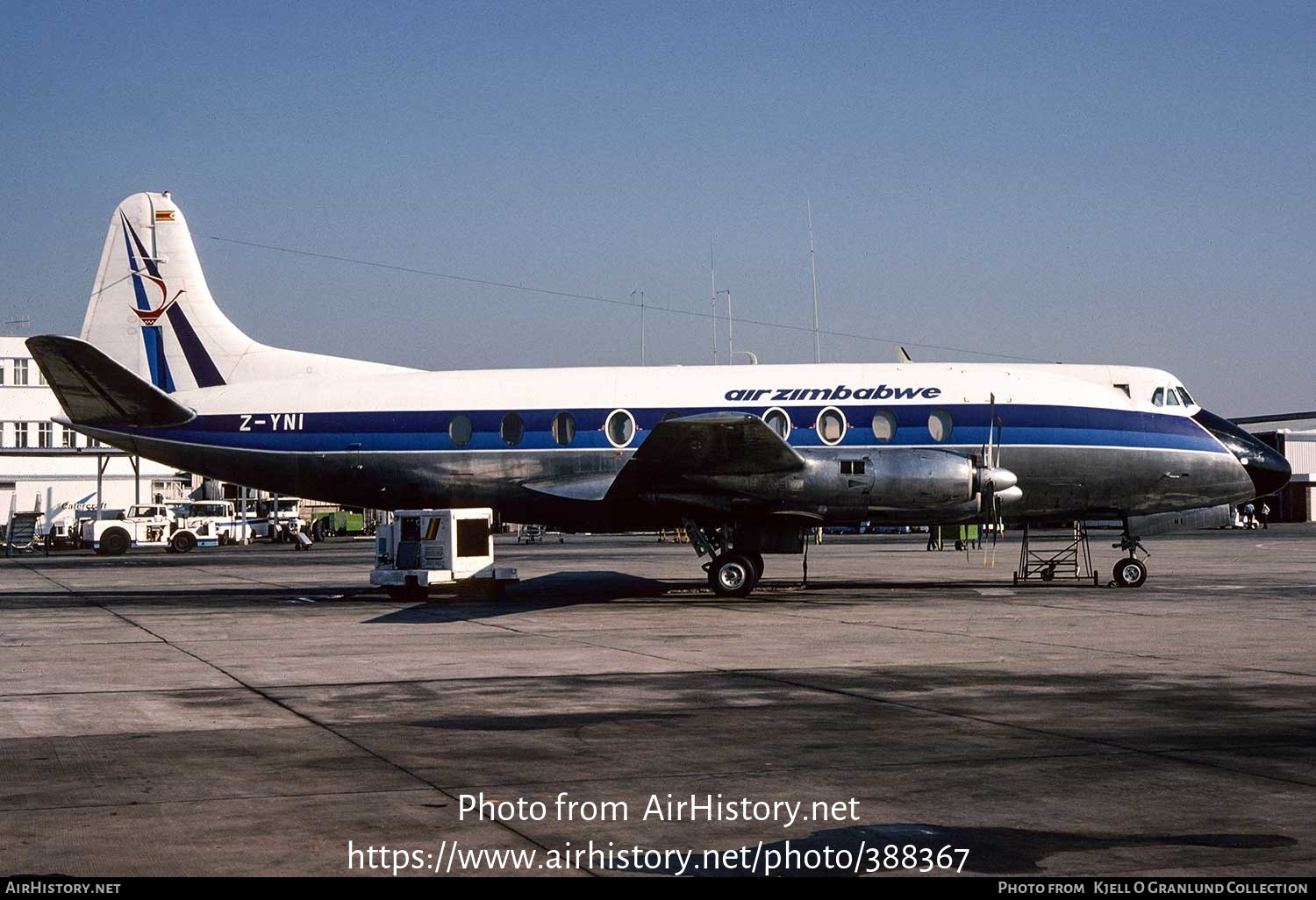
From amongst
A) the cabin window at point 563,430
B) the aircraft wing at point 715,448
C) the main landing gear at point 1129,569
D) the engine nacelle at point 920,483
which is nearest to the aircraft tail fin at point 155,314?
the cabin window at point 563,430

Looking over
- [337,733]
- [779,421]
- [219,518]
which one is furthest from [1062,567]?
[219,518]

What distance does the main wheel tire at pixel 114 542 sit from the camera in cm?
5906

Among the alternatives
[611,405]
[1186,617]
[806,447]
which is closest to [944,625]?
[1186,617]

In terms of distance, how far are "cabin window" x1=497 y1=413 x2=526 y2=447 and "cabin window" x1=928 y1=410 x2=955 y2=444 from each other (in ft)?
28.4

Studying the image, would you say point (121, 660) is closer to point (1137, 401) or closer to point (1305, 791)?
point (1305, 791)

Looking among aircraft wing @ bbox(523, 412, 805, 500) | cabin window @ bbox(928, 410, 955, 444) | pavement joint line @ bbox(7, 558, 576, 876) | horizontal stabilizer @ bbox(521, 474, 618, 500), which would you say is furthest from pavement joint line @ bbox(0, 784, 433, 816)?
cabin window @ bbox(928, 410, 955, 444)

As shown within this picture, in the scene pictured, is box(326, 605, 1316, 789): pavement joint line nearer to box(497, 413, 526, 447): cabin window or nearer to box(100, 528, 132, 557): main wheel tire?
box(497, 413, 526, 447): cabin window

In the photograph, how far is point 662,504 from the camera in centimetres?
2586

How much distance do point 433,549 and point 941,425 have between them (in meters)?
11.0

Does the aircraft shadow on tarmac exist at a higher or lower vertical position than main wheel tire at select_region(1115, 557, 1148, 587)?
lower

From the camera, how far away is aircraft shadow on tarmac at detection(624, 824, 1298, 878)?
271 inches

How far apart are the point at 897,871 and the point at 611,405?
20.6 metres

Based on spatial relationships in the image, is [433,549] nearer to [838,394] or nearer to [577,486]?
[577,486]

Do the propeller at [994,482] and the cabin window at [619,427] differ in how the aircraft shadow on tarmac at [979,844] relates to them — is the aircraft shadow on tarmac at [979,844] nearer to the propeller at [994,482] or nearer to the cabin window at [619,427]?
the propeller at [994,482]
